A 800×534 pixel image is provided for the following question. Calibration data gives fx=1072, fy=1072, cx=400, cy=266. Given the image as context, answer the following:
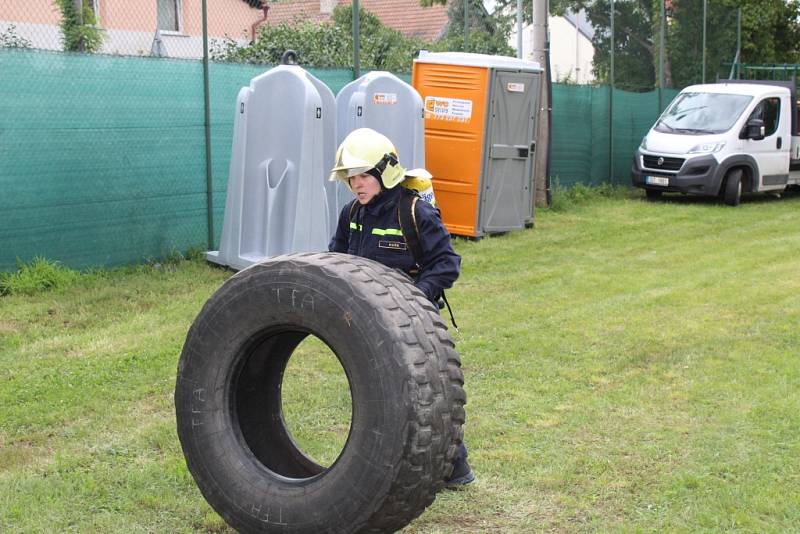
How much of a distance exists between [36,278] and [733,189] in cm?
1213

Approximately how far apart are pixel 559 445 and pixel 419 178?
5.70 ft

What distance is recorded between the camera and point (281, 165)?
10.3m

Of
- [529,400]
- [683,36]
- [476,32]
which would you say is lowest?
[529,400]

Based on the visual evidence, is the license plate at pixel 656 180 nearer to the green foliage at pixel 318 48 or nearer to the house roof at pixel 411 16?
the green foliage at pixel 318 48

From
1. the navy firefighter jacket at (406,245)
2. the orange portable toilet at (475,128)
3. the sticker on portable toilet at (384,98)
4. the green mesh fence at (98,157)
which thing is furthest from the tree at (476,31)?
the navy firefighter jacket at (406,245)

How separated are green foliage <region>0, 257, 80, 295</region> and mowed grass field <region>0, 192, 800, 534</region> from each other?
0.13m

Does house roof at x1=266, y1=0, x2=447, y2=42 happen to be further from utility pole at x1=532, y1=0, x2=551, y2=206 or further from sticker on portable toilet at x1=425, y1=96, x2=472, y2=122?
sticker on portable toilet at x1=425, y1=96, x2=472, y2=122

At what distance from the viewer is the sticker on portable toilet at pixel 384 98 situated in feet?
38.2

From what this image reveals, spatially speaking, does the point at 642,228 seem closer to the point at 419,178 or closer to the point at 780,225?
the point at 780,225

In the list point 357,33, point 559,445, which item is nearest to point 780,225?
point 357,33

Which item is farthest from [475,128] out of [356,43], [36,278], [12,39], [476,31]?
[36,278]

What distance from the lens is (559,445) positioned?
574cm

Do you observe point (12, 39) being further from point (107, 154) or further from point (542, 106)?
point (542, 106)

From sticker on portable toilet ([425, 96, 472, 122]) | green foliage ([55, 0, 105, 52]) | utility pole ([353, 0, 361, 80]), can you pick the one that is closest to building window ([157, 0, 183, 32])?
green foliage ([55, 0, 105, 52])
